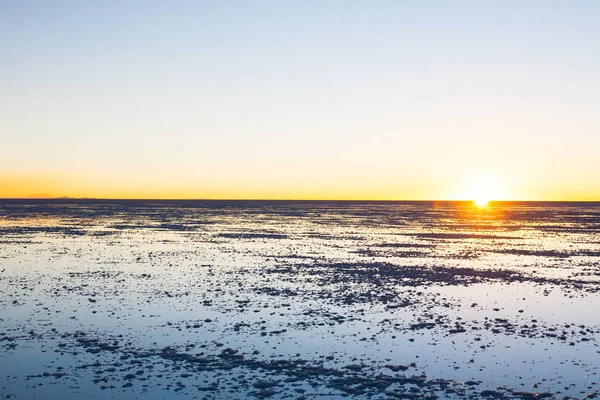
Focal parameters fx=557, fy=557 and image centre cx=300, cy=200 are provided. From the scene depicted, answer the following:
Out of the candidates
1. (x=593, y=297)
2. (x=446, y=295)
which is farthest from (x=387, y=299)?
(x=593, y=297)

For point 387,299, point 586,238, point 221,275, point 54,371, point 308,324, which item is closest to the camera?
point 54,371

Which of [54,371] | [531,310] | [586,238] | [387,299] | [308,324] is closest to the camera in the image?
[54,371]

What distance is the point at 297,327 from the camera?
19.0 m

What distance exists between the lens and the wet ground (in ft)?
44.9

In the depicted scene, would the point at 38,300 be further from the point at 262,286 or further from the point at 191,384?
the point at 191,384

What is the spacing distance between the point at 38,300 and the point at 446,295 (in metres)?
17.7

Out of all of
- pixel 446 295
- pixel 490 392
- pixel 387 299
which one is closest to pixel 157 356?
pixel 490 392

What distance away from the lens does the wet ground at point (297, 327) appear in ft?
44.9

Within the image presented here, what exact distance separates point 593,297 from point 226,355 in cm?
1791

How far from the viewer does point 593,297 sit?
2511cm

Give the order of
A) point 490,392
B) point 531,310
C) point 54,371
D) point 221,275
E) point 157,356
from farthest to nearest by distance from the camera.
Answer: point 221,275
point 531,310
point 157,356
point 54,371
point 490,392

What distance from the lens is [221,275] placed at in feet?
101

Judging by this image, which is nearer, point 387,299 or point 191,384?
point 191,384

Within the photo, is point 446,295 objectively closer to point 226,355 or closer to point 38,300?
point 226,355
